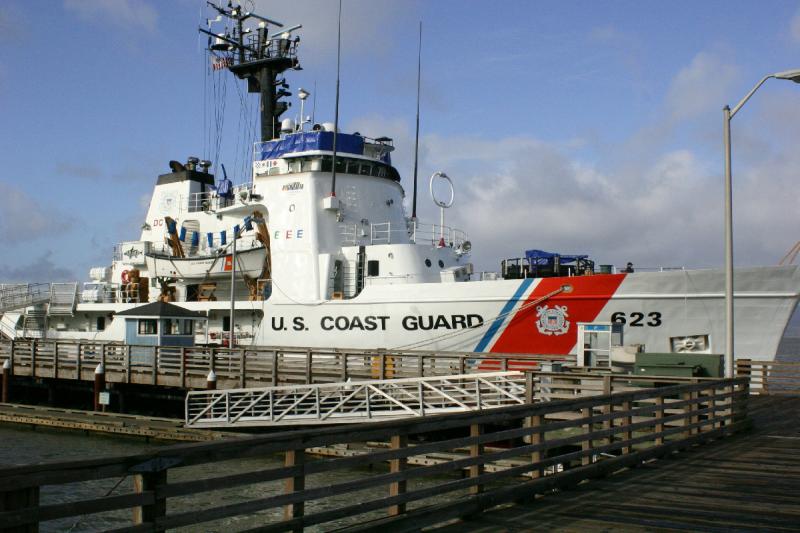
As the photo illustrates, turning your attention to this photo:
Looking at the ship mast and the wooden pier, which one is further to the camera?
the ship mast

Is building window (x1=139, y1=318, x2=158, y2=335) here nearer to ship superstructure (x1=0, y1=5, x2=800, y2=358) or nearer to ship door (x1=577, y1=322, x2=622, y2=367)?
ship superstructure (x1=0, y1=5, x2=800, y2=358)

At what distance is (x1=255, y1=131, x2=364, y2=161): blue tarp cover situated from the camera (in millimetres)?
26891

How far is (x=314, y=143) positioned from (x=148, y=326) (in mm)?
8560

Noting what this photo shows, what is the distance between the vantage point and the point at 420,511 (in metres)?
6.76

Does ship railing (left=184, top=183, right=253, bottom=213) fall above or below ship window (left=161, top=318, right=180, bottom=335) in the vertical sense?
above

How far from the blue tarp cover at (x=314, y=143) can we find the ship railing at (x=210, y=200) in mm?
1637

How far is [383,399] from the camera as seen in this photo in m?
18.2

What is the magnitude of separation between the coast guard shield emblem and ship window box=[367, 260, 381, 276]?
6.04 m

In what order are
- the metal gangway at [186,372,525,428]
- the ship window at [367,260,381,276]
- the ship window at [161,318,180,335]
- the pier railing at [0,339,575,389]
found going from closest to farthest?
the metal gangway at [186,372,525,428] → the pier railing at [0,339,575,389] → the ship window at [367,260,381,276] → the ship window at [161,318,180,335]

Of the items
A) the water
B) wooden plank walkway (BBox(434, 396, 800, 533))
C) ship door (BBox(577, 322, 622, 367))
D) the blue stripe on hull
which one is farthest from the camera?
the blue stripe on hull

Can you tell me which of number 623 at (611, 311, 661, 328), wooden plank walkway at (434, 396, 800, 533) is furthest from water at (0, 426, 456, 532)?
number 623 at (611, 311, 661, 328)

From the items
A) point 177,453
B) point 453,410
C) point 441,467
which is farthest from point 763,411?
point 177,453

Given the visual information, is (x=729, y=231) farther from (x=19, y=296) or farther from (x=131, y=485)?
(x=19, y=296)

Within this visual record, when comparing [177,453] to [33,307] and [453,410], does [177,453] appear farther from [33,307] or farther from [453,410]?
[33,307]
